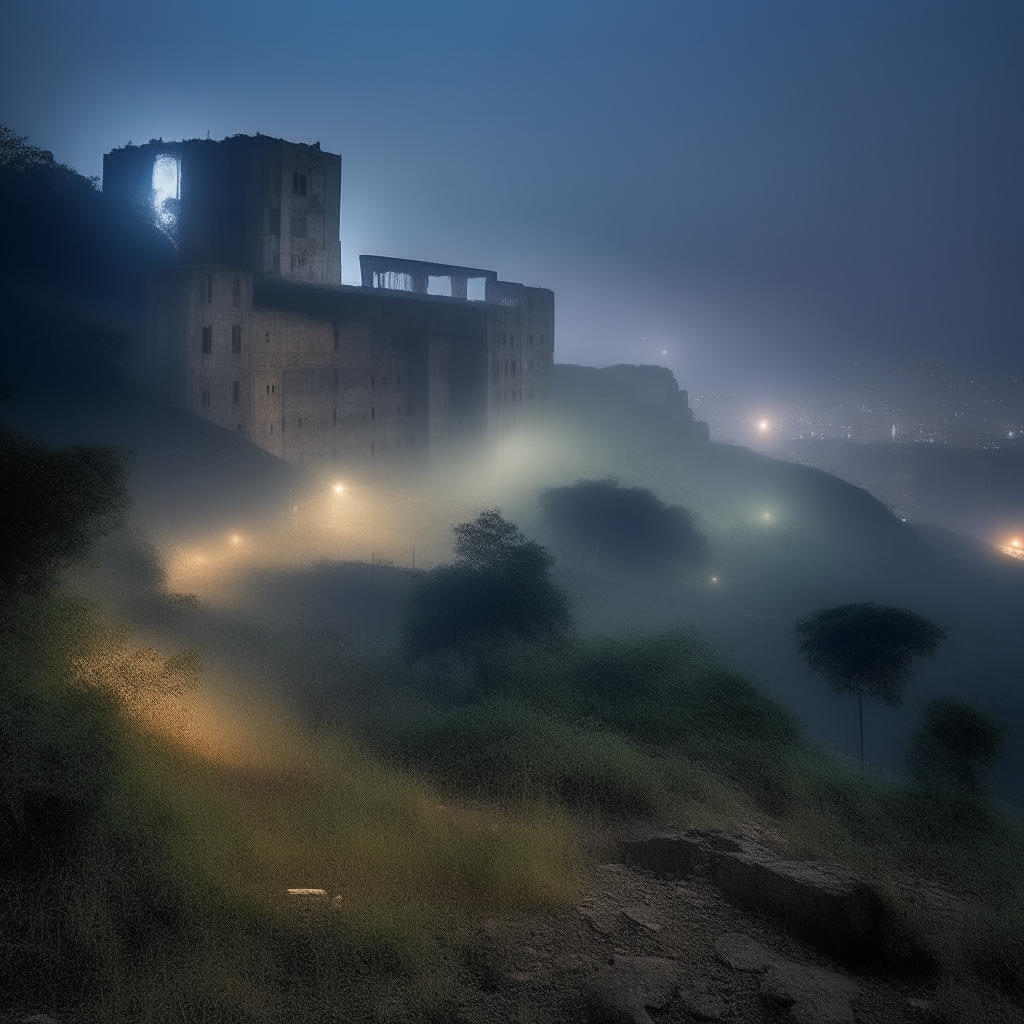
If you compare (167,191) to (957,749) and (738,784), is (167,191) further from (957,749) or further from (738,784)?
(957,749)

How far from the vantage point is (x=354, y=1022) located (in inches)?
413

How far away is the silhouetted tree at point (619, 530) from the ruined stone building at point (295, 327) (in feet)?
17.8

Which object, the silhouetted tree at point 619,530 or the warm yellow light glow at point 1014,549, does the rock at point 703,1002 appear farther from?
the warm yellow light glow at point 1014,549

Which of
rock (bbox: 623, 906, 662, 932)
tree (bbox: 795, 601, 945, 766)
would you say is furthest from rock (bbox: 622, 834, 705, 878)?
tree (bbox: 795, 601, 945, 766)

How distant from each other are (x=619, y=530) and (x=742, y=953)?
39.7 metres

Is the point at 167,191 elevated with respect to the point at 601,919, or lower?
elevated

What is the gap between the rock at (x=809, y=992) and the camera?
1128 centimetres

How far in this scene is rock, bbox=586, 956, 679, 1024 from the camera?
10.6 metres

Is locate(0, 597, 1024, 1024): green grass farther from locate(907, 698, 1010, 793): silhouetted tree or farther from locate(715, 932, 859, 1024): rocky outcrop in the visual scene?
locate(907, 698, 1010, 793): silhouetted tree

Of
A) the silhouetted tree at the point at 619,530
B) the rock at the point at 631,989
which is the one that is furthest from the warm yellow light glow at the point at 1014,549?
the rock at the point at 631,989

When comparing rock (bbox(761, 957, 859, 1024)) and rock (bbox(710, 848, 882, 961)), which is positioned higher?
rock (bbox(710, 848, 882, 961))

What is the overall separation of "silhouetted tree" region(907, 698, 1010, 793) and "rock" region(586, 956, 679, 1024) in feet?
46.0

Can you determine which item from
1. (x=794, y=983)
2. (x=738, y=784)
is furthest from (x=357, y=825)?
(x=738, y=784)

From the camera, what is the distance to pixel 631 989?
11.2m
